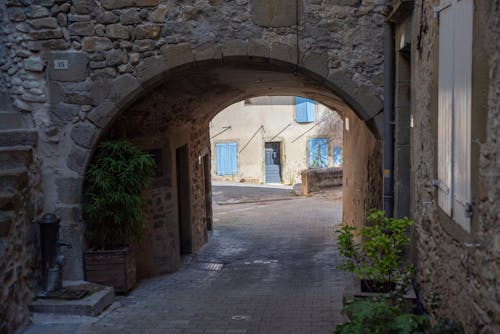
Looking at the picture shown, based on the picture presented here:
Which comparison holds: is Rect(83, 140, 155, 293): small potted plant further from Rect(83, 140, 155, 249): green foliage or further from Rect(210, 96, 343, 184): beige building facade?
Rect(210, 96, 343, 184): beige building facade

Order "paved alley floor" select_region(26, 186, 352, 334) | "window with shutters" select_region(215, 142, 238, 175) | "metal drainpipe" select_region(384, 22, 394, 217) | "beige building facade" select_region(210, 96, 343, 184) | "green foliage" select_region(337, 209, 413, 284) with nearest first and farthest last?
"green foliage" select_region(337, 209, 413, 284), "paved alley floor" select_region(26, 186, 352, 334), "metal drainpipe" select_region(384, 22, 394, 217), "beige building facade" select_region(210, 96, 343, 184), "window with shutters" select_region(215, 142, 238, 175)

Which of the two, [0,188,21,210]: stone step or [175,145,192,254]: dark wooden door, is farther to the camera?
[175,145,192,254]: dark wooden door

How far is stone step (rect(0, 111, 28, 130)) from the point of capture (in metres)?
6.11

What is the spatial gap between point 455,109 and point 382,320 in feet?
4.35

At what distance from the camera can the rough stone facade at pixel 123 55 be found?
5910 millimetres

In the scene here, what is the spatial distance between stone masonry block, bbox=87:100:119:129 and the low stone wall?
35.0ft

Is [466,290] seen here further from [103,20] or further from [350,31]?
[103,20]

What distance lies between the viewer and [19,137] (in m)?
6.04

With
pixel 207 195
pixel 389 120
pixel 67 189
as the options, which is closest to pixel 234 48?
pixel 389 120

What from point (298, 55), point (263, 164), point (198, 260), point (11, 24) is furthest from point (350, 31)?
point (263, 164)

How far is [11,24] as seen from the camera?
20.0 ft

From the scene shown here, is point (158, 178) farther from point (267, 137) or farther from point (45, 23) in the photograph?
point (267, 137)

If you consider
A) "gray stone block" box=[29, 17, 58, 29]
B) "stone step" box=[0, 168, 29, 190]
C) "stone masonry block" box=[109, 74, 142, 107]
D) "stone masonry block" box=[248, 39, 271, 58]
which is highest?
"gray stone block" box=[29, 17, 58, 29]

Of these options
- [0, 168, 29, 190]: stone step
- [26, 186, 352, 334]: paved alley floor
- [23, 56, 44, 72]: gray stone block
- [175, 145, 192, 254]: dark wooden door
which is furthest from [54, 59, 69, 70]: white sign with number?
[175, 145, 192, 254]: dark wooden door
